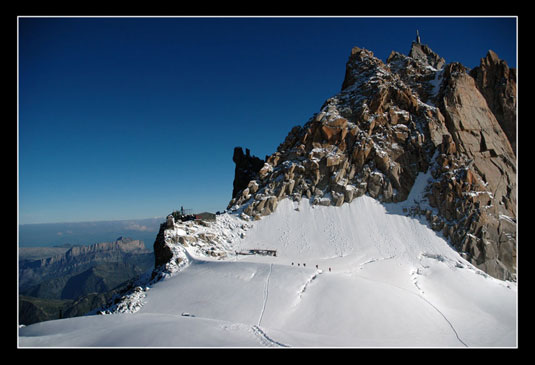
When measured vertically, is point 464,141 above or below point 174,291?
above

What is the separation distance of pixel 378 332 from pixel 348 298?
3410mm

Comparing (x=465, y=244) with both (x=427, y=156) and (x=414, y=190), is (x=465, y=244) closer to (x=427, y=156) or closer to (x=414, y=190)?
(x=414, y=190)

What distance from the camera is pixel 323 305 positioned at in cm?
1852

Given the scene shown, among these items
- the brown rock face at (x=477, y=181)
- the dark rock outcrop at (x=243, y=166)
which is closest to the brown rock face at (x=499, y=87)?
the brown rock face at (x=477, y=181)

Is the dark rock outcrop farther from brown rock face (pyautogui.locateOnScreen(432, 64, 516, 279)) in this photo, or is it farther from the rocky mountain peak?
the rocky mountain peak

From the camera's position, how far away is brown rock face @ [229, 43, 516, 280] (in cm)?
3903

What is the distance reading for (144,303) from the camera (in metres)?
21.2

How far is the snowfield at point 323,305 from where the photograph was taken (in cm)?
1120

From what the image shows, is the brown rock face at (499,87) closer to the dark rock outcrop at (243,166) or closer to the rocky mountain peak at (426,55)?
the rocky mountain peak at (426,55)

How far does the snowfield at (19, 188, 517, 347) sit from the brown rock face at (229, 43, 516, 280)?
7864 millimetres

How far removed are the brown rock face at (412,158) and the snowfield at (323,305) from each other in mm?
7864

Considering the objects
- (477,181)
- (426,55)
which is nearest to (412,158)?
(477,181)
